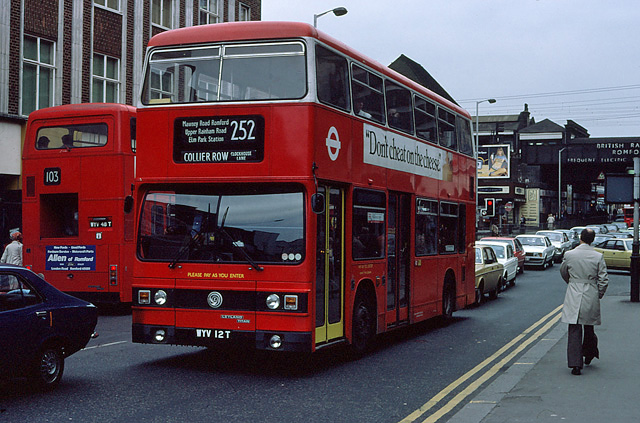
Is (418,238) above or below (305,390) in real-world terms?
above

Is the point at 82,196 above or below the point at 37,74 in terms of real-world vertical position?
below

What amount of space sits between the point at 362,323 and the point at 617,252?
24664 millimetres

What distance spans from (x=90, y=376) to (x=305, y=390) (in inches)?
104

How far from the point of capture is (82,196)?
55.6 feet

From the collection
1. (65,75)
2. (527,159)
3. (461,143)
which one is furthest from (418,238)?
(527,159)

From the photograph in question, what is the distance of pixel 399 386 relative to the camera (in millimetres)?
9156

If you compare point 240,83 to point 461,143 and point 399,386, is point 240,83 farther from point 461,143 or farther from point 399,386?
point 461,143

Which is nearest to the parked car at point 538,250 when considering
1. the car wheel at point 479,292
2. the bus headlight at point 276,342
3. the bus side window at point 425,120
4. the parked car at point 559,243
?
the parked car at point 559,243

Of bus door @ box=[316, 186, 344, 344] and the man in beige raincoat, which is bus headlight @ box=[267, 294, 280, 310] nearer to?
bus door @ box=[316, 186, 344, 344]

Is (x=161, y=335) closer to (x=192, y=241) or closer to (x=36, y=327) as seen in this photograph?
(x=192, y=241)

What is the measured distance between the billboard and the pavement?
69.5 meters

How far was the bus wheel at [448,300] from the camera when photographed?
15.7 metres

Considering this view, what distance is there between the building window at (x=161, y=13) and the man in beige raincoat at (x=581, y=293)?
26.5m

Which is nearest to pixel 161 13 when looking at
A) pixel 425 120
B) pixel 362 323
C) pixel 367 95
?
pixel 425 120
